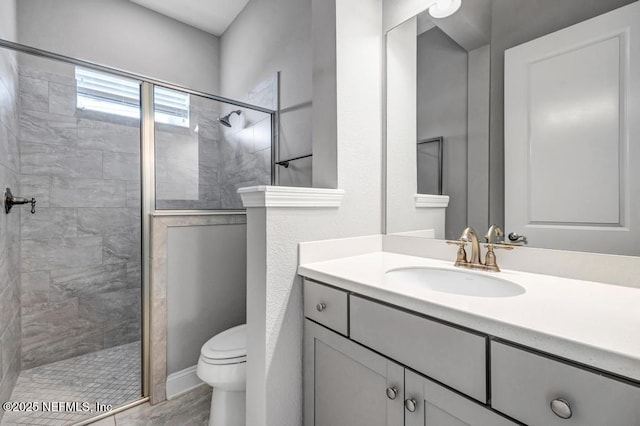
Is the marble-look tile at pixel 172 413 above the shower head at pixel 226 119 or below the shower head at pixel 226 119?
below

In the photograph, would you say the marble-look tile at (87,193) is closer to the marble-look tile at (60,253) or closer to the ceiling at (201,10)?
the marble-look tile at (60,253)

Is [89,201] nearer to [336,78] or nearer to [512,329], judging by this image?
[336,78]

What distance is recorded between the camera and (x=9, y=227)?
1.66m

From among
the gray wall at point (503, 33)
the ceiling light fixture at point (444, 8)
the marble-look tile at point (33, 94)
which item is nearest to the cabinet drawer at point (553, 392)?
the gray wall at point (503, 33)

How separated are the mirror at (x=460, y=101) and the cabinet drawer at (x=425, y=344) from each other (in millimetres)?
589

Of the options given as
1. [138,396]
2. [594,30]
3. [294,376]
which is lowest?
[138,396]

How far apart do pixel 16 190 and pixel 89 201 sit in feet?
1.37

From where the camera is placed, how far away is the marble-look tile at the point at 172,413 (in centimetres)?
145

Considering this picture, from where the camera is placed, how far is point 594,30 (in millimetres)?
873

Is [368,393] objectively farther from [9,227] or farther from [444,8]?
[9,227]

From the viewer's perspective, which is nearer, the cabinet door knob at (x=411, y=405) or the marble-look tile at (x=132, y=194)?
the cabinet door knob at (x=411, y=405)

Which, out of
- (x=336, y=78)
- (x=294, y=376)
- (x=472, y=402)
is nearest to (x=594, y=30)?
(x=336, y=78)

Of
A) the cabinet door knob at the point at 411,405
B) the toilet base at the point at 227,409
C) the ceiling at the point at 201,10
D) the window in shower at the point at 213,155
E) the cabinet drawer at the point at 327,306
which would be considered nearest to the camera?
the cabinet door knob at the point at 411,405

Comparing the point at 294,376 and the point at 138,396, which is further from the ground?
the point at 294,376
